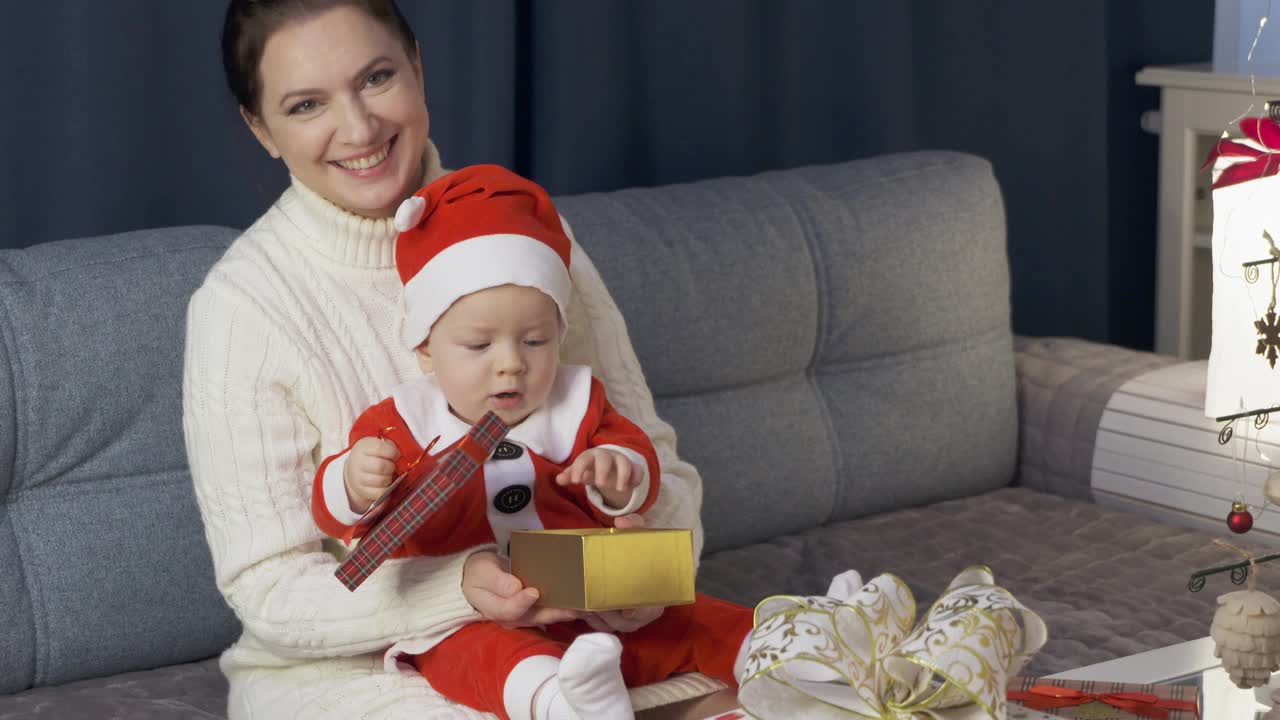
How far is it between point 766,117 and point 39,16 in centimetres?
121

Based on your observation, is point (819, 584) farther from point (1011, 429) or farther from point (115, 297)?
point (115, 297)

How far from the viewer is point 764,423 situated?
2.21m

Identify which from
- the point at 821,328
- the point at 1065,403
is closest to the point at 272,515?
the point at 821,328

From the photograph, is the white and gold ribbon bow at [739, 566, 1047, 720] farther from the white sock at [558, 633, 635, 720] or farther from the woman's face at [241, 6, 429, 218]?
the woman's face at [241, 6, 429, 218]

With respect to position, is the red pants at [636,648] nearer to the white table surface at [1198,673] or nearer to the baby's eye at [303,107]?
the white table surface at [1198,673]

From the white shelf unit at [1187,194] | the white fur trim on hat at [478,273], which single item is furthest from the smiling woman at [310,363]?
the white shelf unit at [1187,194]

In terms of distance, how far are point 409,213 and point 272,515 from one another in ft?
1.01

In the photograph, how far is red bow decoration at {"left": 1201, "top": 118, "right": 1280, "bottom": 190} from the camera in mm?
1405

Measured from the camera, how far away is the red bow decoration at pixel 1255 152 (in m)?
1.41

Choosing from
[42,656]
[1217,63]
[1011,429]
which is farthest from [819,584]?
[1217,63]

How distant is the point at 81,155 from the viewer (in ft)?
6.79

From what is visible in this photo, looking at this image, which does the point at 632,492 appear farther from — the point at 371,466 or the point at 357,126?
the point at 357,126

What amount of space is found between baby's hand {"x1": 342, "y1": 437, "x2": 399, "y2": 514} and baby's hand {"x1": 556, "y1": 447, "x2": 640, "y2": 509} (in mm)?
149

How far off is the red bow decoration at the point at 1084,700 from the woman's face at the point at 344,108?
75cm
